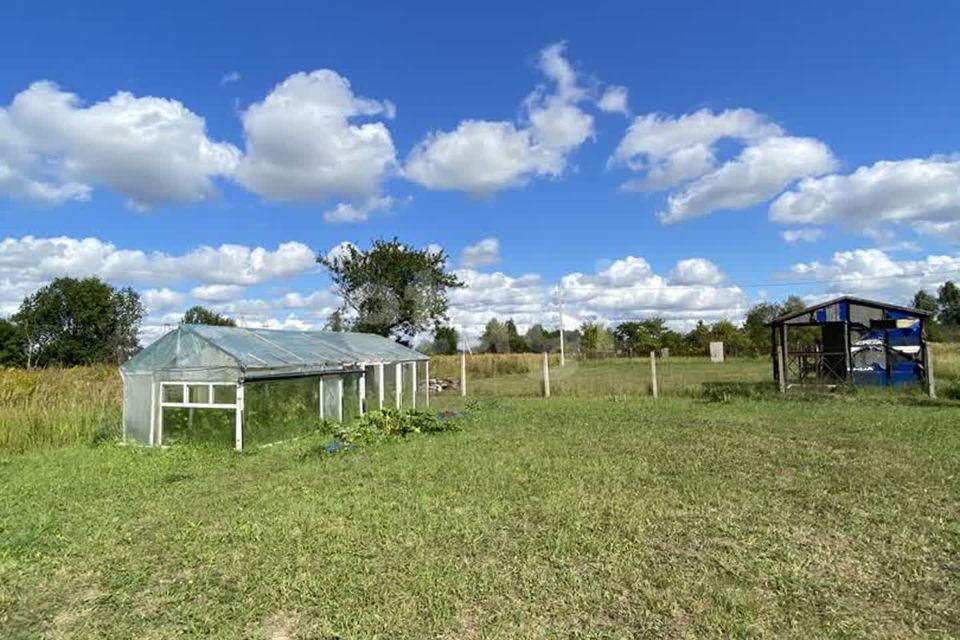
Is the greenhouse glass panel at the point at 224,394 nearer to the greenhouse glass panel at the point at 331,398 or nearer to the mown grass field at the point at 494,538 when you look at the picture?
the mown grass field at the point at 494,538

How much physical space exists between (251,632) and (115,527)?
285cm

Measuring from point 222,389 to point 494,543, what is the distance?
691cm

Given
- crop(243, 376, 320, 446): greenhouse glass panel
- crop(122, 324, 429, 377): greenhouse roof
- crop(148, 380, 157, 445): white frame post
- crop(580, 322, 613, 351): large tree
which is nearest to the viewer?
→ crop(243, 376, 320, 446): greenhouse glass panel

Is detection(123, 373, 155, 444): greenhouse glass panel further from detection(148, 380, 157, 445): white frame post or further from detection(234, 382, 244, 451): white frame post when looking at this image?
detection(234, 382, 244, 451): white frame post

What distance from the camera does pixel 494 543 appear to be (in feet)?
15.5

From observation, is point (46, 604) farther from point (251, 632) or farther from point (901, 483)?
point (901, 483)

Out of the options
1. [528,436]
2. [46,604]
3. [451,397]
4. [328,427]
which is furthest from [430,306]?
[46,604]

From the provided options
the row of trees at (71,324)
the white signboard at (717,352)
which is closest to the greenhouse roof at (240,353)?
the white signboard at (717,352)

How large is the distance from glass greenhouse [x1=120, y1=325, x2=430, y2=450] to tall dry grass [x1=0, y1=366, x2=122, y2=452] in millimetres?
920

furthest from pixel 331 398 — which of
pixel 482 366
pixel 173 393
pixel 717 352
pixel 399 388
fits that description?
pixel 717 352

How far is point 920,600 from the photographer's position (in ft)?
12.0

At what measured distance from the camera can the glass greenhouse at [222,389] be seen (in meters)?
10.0

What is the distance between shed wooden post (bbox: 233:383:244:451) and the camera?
9719mm

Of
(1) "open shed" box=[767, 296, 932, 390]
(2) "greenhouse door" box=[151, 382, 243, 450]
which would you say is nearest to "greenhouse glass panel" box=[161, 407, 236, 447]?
(2) "greenhouse door" box=[151, 382, 243, 450]
